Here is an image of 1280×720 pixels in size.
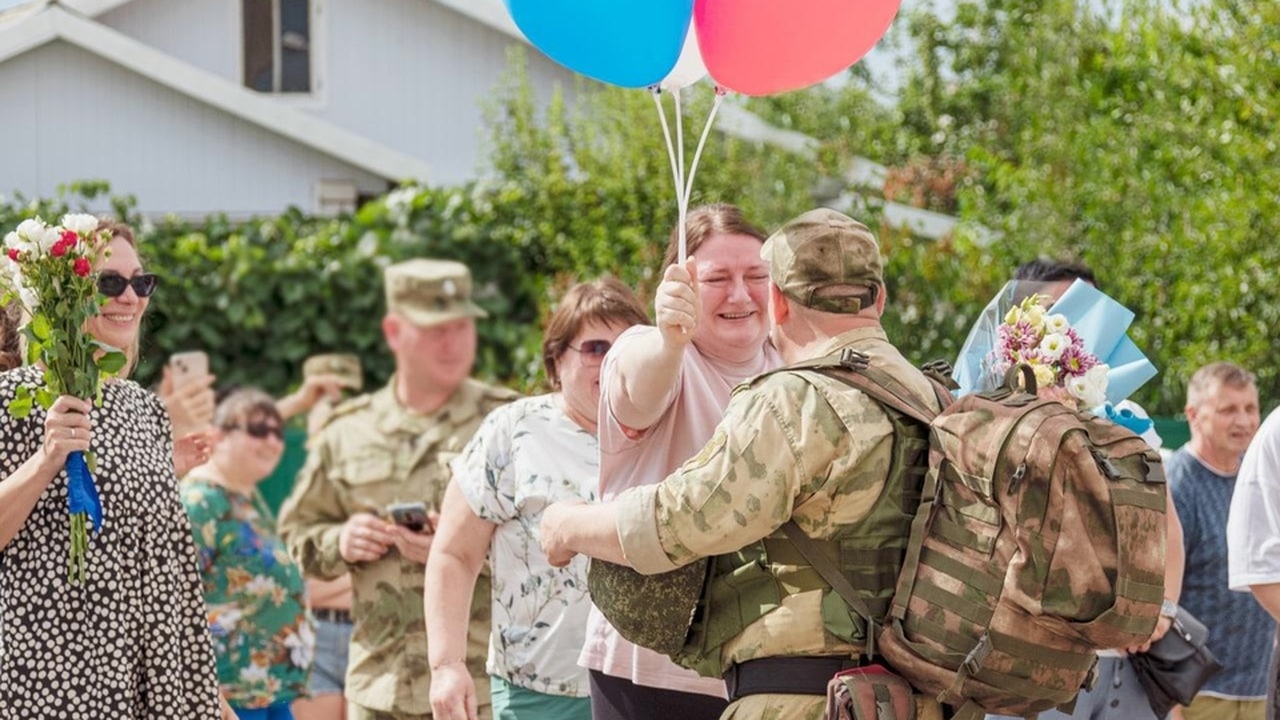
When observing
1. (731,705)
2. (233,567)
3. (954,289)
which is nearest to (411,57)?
(954,289)

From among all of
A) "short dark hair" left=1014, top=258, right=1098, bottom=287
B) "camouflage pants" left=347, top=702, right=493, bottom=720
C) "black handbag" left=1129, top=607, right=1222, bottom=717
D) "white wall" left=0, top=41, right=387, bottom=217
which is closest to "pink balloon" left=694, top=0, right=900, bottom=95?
"short dark hair" left=1014, top=258, right=1098, bottom=287

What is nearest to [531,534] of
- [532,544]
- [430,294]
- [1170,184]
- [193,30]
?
[532,544]

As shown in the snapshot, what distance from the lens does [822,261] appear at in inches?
147

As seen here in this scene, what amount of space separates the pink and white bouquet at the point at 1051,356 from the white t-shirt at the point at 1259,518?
0.84 meters

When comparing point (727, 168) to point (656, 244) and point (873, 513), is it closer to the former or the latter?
point (656, 244)

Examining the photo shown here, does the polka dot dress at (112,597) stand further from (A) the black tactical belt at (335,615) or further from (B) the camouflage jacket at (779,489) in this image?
(A) the black tactical belt at (335,615)

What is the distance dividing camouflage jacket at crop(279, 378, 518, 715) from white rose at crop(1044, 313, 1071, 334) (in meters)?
2.17

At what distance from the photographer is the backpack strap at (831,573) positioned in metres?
3.56

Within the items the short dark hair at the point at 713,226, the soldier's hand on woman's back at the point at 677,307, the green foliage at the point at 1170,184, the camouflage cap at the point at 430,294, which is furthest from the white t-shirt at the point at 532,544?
the green foliage at the point at 1170,184

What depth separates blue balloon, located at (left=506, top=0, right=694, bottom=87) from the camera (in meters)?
4.04

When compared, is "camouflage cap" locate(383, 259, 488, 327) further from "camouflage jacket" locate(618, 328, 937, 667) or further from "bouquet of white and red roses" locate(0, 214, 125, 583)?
"camouflage jacket" locate(618, 328, 937, 667)

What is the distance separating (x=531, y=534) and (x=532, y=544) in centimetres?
3

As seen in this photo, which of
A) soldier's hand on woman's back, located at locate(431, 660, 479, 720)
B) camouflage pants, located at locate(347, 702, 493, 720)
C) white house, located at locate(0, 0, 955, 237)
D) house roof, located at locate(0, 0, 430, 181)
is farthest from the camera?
white house, located at locate(0, 0, 955, 237)

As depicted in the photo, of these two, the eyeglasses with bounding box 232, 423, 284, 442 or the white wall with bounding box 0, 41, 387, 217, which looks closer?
the eyeglasses with bounding box 232, 423, 284, 442
